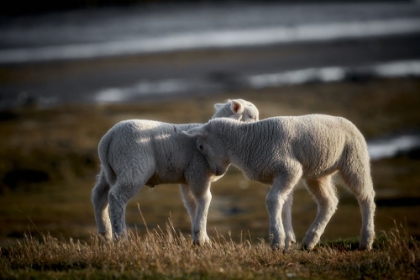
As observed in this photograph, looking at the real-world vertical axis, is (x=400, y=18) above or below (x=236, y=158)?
below

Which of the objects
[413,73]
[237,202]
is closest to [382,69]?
[413,73]

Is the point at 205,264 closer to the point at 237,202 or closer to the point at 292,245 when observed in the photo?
Answer: the point at 292,245

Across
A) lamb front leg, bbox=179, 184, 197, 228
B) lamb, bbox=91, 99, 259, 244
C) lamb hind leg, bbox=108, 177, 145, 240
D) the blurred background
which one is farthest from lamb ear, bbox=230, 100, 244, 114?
lamb hind leg, bbox=108, 177, 145, 240

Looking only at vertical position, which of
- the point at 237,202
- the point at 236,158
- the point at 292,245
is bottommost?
the point at 237,202

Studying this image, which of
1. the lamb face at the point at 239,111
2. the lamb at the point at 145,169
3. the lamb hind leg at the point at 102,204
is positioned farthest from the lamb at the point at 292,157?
the lamb hind leg at the point at 102,204

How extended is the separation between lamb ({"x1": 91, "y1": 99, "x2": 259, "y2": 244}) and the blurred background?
1.64 metres

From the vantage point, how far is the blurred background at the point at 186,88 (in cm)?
3119

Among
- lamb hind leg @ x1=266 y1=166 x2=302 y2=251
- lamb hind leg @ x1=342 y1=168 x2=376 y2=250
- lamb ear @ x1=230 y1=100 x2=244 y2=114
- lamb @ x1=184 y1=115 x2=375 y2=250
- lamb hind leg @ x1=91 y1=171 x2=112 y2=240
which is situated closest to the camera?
lamb hind leg @ x1=266 y1=166 x2=302 y2=251

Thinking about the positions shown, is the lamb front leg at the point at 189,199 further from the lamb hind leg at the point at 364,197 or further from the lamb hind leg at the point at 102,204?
the lamb hind leg at the point at 364,197

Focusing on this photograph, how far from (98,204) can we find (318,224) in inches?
158

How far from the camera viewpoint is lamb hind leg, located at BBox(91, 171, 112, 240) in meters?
14.7

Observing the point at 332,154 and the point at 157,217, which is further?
the point at 157,217

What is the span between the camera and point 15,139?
3862cm

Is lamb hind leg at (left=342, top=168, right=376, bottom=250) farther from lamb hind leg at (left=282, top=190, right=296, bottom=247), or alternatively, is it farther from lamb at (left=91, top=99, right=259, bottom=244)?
lamb at (left=91, top=99, right=259, bottom=244)
